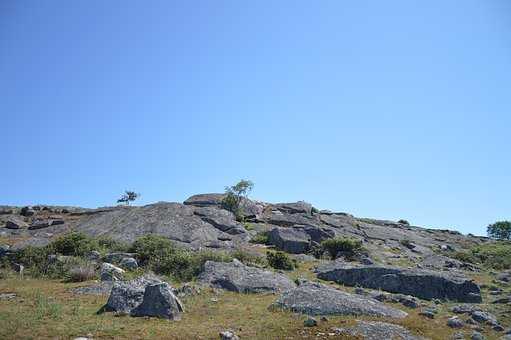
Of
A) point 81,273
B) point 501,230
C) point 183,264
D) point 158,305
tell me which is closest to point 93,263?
point 81,273

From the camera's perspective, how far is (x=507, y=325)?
2088 cm

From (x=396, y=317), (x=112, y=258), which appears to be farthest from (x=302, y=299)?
(x=112, y=258)

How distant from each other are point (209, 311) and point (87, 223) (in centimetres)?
3745

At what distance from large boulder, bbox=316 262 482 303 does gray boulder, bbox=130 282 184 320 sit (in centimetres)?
1637

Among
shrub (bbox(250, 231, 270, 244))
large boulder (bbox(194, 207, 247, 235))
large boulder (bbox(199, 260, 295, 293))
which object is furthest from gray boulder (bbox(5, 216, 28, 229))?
large boulder (bbox(199, 260, 295, 293))

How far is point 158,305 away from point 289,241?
110 ft

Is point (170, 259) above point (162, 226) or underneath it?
underneath

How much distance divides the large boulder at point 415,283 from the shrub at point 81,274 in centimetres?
1824

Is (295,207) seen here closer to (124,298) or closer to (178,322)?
(124,298)

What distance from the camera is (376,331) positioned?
1727cm

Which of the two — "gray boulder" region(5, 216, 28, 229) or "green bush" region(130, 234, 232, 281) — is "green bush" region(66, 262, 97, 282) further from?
"gray boulder" region(5, 216, 28, 229)

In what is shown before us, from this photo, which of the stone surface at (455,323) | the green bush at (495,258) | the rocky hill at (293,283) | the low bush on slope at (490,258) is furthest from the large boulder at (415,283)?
the low bush on slope at (490,258)

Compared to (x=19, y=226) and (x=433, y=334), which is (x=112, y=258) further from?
(x=19, y=226)

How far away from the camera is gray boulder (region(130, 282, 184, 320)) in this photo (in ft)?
57.7
